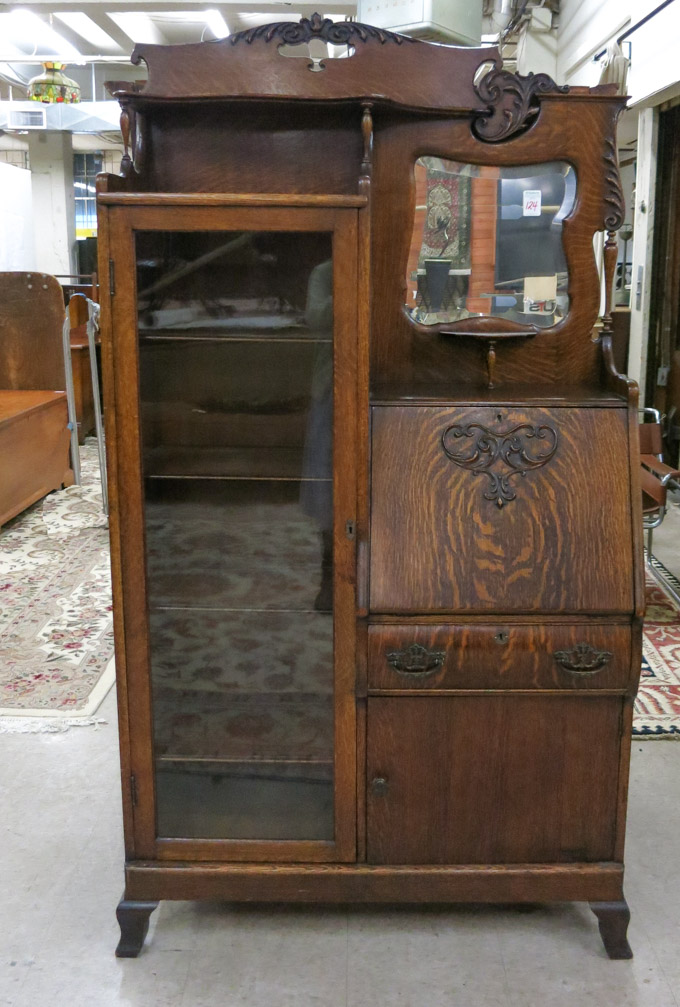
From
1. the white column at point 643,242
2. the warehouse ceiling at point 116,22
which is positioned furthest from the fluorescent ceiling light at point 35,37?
the white column at point 643,242

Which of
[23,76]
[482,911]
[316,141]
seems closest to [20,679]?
[482,911]

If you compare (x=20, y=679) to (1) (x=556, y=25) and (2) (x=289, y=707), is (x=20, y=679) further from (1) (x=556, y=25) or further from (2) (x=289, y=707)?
(1) (x=556, y=25)

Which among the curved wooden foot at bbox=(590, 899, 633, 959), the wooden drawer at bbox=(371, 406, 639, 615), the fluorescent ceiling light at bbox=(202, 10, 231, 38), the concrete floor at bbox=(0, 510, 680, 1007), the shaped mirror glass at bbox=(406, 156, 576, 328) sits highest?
the fluorescent ceiling light at bbox=(202, 10, 231, 38)

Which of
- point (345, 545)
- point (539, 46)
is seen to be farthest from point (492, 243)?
point (539, 46)

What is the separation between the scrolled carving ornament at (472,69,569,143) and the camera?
6.71 feet

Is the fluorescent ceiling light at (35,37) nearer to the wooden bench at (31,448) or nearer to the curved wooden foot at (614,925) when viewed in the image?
the wooden bench at (31,448)

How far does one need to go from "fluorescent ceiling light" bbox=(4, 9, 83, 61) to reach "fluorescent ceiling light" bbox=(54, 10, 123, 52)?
0.19 metres

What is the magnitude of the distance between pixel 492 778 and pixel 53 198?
10.3 m

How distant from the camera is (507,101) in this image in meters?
2.08

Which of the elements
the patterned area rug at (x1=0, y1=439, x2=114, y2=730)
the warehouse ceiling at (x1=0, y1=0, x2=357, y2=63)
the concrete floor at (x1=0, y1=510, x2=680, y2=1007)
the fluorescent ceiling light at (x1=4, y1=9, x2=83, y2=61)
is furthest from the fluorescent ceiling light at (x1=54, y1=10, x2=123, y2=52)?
the concrete floor at (x1=0, y1=510, x2=680, y2=1007)

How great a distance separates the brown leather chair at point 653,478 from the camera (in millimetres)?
3697

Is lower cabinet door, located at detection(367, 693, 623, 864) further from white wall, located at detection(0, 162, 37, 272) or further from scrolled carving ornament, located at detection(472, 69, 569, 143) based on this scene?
white wall, located at detection(0, 162, 37, 272)

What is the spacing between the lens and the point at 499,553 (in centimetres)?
188

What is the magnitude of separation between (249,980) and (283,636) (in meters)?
0.67
